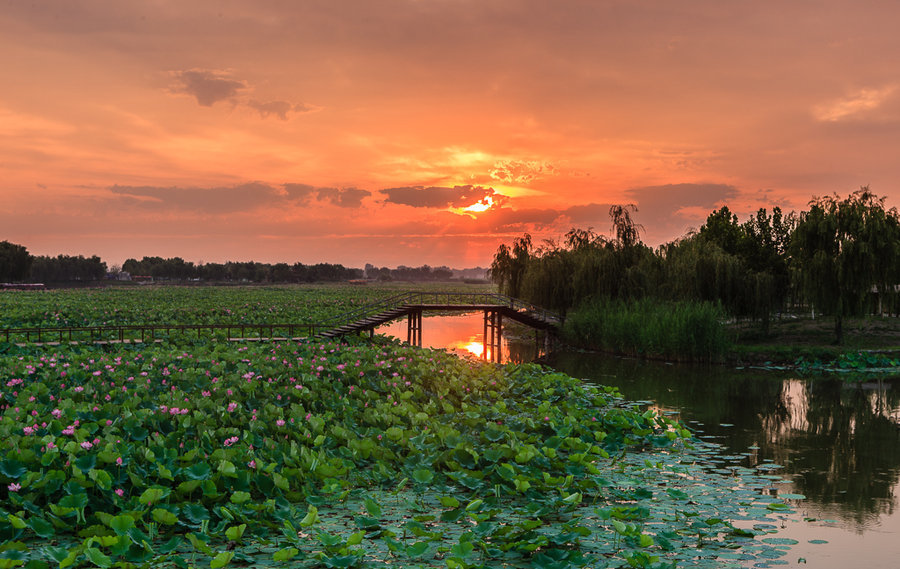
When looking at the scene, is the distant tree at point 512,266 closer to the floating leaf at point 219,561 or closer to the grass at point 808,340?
the grass at point 808,340

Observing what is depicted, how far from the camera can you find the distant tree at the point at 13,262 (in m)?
90.2

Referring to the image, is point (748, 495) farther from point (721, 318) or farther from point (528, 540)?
point (721, 318)

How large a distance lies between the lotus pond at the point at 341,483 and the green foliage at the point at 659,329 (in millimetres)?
13877

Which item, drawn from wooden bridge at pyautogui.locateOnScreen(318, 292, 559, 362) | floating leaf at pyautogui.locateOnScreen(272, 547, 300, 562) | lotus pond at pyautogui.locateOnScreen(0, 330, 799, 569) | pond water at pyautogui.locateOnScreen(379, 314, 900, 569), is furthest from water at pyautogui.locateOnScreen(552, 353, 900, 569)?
wooden bridge at pyautogui.locateOnScreen(318, 292, 559, 362)

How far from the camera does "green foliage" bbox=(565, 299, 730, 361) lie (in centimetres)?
2497

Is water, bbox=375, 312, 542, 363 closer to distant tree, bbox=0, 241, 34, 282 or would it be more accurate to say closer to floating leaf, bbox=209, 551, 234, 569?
floating leaf, bbox=209, 551, 234, 569

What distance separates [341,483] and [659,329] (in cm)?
2055

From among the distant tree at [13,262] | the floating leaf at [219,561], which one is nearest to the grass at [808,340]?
the floating leaf at [219,561]

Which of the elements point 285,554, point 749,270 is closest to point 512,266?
point 749,270

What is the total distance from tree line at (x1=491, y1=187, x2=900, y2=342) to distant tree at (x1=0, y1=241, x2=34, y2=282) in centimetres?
8322

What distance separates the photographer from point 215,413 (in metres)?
9.59

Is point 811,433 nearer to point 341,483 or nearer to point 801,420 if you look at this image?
point 801,420

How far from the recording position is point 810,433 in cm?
1359

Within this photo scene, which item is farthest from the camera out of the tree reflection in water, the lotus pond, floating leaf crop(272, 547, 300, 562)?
the tree reflection in water
